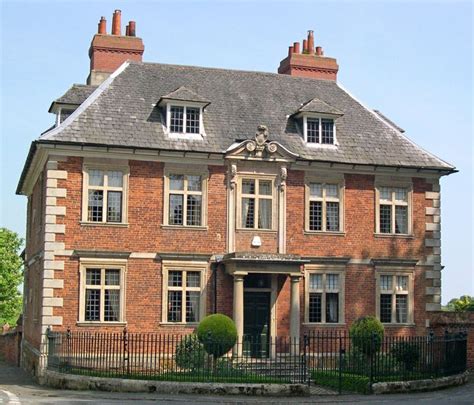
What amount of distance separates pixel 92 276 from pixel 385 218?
37.1 feet

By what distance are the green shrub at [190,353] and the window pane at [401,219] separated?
9.48 m

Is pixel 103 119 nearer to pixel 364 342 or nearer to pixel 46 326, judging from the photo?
pixel 46 326

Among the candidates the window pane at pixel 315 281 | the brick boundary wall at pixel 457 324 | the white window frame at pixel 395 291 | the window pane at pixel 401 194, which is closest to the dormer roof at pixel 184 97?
the window pane at pixel 315 281

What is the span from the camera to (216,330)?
1035 inches

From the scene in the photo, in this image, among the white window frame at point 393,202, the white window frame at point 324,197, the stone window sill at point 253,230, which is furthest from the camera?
the white window frame at point 393,202

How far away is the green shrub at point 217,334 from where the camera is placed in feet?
82.9

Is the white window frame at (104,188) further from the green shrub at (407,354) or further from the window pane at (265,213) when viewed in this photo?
the green shrub at (407,354)

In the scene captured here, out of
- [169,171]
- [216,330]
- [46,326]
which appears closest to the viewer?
[216,330]

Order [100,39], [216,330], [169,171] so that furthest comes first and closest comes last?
[100,39]
[169,171]
[216,330]

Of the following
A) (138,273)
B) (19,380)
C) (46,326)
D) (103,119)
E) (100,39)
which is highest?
(100,39)

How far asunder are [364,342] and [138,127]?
10.9m

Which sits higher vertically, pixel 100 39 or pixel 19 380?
pixel 100 39

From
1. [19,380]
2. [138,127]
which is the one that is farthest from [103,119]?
[19,380]

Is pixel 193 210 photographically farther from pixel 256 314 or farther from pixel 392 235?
pixel 392 235
